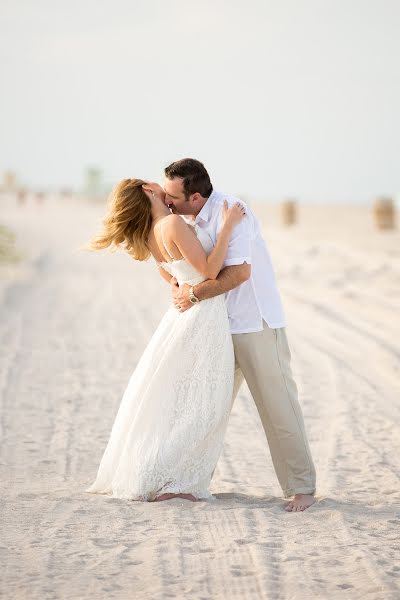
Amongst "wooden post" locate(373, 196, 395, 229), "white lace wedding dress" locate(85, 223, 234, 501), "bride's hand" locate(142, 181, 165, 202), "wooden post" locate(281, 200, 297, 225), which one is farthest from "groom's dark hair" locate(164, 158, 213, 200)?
"wooden post" locate(281, 200, 297, 225)

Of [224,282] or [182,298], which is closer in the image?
[224,282]

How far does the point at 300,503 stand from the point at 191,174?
5.99 ft

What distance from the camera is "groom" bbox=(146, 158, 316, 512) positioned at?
5.40m

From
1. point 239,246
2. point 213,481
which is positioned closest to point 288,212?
point 213,481

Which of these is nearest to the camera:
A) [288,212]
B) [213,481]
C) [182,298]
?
[182,298]

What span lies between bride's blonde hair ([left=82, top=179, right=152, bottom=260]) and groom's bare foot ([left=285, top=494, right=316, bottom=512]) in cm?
160

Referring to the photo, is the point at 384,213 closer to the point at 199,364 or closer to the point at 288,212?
the point at 288,212

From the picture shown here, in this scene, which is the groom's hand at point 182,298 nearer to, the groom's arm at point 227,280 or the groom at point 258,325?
the groom at point 258,325

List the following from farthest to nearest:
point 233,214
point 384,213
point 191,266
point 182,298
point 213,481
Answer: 1. point 384,213
2. point 213,481
3. point 182,298
4. point 191,266
5. point 233,214

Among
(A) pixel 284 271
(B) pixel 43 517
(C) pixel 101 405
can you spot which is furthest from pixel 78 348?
(A) pixel 284 271

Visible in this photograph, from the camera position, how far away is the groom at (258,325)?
540 centimetres

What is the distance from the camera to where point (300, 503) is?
5.41m

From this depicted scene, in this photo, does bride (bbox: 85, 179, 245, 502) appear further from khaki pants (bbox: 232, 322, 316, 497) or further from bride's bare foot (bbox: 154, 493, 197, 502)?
khaki pants (bbox: 232, 322, 316, 497)

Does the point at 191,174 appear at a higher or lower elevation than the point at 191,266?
higher
